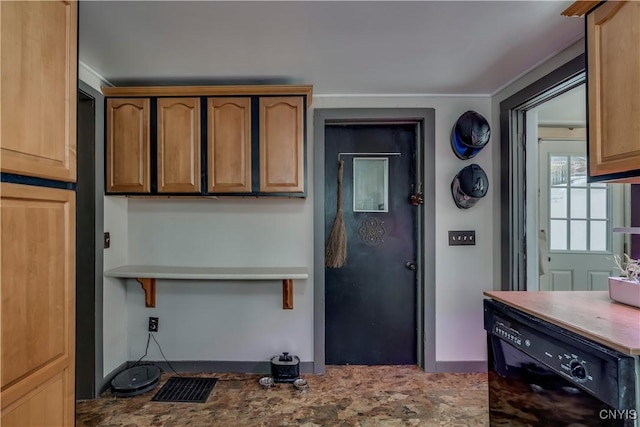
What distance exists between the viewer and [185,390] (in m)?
2.33

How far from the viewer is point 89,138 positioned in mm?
2221

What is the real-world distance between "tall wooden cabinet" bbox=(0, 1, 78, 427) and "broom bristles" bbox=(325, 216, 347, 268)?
1.75m

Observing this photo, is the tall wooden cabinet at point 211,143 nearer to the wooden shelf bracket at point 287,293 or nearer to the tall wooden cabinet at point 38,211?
the wooden shelf bracket at point 287,293

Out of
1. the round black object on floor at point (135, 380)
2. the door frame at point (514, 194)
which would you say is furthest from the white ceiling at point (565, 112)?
the round black object on floor at point (135, 380)

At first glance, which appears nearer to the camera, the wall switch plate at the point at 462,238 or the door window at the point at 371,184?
the wall switch plate at the point at 462,238

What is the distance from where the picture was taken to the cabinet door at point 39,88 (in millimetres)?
1019

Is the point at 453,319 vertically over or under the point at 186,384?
over

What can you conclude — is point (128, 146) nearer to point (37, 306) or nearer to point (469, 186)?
point (37, 306)

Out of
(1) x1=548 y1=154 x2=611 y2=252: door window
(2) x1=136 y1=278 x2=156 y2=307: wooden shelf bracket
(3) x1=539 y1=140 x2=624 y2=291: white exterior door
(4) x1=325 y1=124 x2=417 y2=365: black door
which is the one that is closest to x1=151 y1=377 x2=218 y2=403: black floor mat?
(2) x1=136 y1=278 x2=156 y2=307: wooden shelf bracket

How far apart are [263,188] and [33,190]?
129cm

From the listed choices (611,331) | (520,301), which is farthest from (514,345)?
(611,331)

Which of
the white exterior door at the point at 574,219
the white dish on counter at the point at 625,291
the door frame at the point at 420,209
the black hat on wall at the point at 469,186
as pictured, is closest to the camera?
the white dish on counter at the point at 625,291

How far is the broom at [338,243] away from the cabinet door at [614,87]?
161cm

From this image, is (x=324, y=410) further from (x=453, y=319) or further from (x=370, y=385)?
(x=453, y=319)
